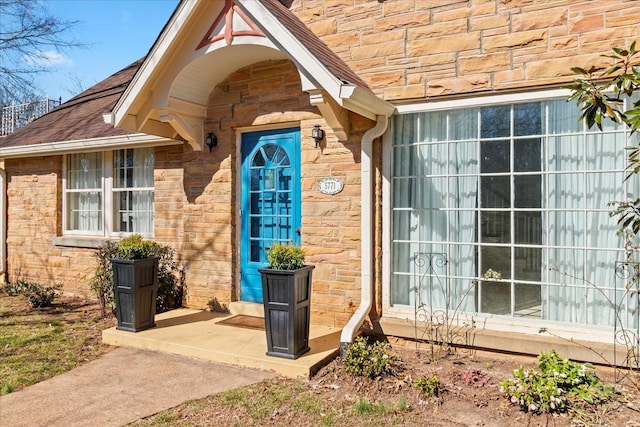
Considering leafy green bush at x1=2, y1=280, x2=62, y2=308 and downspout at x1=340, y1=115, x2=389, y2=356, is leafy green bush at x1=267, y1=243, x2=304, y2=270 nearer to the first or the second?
downspout at x1=340, y1=115, x2=389, y2=356

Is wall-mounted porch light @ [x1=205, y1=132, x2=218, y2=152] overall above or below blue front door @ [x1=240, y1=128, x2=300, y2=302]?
above

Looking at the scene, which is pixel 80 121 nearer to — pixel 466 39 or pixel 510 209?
pixel 466 39

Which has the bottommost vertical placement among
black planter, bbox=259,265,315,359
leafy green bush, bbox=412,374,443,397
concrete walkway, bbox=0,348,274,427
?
concrete walkway, bbox=0,348,274,427

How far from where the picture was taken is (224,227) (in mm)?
7016

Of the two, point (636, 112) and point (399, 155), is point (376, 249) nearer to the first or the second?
point (399, 155)

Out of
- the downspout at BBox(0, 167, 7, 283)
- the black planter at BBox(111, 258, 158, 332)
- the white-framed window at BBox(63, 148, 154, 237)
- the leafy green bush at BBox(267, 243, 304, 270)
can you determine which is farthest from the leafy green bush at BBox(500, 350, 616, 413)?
the downspout at BBox(0, 167, 7, 283)

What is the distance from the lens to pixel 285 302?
4.93 metres

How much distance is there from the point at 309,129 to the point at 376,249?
1.86 meters

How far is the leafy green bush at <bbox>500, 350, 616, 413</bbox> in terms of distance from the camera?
12.7 ft

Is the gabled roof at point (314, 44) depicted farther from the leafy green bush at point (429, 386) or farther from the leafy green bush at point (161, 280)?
the leafy green bush at point (161, 280)

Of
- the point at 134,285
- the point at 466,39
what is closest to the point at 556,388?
the point at 466,39

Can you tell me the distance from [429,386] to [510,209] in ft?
7.21

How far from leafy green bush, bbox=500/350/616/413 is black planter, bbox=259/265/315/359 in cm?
206

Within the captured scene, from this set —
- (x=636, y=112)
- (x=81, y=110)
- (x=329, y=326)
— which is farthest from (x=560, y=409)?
(x=81, y=110)
